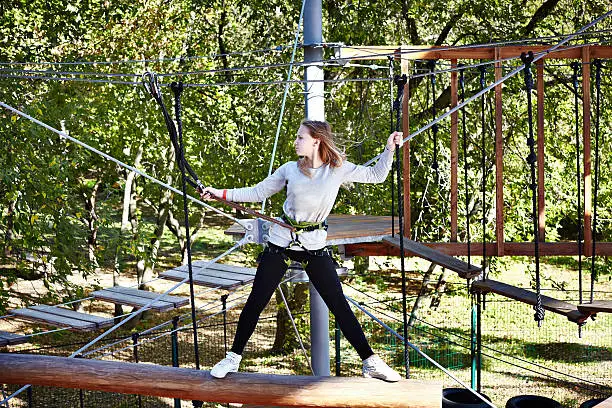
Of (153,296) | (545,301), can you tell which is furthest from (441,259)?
(153,296)

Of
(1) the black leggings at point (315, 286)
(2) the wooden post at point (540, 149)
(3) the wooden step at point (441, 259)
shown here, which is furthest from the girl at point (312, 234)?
(2) the wooden post at point (540, 149)

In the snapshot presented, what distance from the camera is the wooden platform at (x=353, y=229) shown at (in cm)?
A: 403

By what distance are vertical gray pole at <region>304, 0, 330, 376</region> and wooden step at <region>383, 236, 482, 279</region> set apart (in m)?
0.48

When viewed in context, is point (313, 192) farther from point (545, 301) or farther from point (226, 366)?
point (545, 301)

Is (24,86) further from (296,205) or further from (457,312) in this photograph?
(457,312)

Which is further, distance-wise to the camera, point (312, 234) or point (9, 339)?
point (9, 339)

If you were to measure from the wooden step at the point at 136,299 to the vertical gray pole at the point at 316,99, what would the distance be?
890mm

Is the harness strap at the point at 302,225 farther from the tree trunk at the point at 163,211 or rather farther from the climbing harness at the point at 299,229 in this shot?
the tree trunk at the point at 163,211

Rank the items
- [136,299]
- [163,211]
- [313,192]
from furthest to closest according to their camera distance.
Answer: [163,211], [136,299], [313,192]

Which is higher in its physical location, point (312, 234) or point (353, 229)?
point (312, 234)

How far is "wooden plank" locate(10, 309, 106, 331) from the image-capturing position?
4.53 m

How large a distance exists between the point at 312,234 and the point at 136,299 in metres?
2.24

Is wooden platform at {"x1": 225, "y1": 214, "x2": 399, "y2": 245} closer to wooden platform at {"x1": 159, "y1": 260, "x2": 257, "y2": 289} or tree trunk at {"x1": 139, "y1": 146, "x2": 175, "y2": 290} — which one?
wooden platform at {"x1": 159, "y1": 260, "x2": 257, "y2": 289}

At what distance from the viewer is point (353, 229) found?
4.30m
